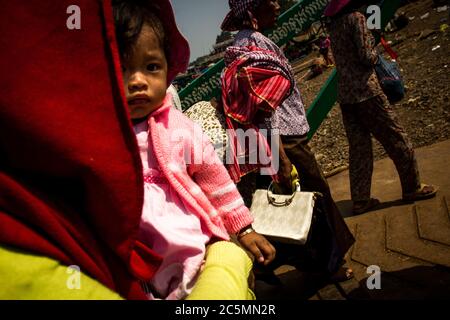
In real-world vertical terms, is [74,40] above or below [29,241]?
above

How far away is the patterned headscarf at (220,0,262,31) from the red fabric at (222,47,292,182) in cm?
53

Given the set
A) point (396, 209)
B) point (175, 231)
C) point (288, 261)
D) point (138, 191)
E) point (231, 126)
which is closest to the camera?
point (138, 191)

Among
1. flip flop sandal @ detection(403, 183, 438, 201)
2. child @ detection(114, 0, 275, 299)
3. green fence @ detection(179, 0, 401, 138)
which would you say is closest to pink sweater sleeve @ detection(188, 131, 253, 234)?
child @ detection(114, 0, 275, 299)

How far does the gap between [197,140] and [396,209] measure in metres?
2.67

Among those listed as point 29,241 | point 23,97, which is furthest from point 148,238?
point 23,97

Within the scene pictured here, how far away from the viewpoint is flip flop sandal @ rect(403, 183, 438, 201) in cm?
309

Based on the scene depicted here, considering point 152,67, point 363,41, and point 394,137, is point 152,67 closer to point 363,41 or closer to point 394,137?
point 363,41

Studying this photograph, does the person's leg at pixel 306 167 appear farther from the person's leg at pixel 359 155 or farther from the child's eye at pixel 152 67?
the child's eye at pixel 152 67

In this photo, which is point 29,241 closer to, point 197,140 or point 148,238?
point 148,238

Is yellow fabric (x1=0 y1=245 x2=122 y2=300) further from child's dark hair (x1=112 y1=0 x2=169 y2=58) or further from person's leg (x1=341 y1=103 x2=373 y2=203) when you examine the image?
person's leg (x1=341 y1=103 x2=373 y2=203)

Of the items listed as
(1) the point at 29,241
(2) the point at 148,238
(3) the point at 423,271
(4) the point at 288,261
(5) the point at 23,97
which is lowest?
(3) the point at 423,271

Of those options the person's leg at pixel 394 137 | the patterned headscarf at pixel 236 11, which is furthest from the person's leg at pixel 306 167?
the person's leg at pixel 394 137

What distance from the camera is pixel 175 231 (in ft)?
3.18

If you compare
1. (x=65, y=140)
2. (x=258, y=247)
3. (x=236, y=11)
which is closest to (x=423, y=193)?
(x=236, y=11)
